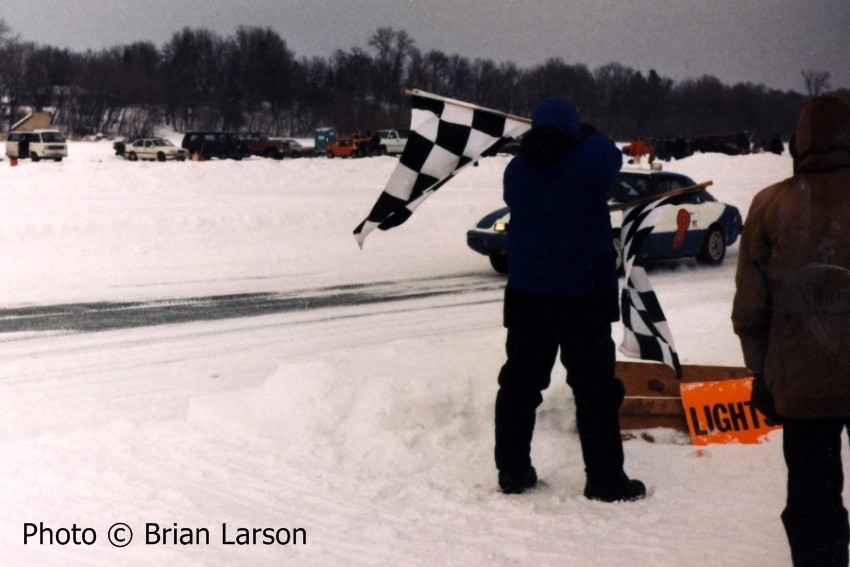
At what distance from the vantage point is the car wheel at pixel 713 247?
525 inches

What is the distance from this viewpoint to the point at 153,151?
143 ft

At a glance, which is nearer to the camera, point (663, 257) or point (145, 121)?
point (663, 257)

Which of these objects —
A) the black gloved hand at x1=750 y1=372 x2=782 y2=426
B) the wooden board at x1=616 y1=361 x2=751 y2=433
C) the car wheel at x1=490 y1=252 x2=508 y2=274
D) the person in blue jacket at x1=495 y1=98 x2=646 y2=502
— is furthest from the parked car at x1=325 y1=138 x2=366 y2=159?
the black gloved hand at x1=750 y1=372 x2=782 y2=426

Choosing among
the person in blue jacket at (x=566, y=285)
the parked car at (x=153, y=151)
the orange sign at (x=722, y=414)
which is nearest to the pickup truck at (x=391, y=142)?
the parked car at (x=153, y=151)

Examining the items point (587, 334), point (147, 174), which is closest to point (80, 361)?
point (587, 334)

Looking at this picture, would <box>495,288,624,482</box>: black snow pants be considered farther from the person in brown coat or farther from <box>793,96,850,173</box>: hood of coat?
<box>793,96,850,173</box>: hood of coat

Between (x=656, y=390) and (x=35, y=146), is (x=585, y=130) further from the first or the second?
(x=35, y=146)

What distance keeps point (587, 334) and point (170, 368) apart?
3998 millimetres

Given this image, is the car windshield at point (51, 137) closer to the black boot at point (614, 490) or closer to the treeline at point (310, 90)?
the treeline at point (310, 90)

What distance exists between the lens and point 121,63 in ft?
194

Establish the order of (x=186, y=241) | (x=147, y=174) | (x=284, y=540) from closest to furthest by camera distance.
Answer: (x=284, y=540) → (x=186, y=241) → (x=147, y=174)

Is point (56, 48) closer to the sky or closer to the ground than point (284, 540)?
closer to the sky

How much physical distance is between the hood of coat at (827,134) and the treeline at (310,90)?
9.17 ft

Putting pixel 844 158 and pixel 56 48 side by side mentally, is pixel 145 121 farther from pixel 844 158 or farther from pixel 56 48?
pixel 844 158
